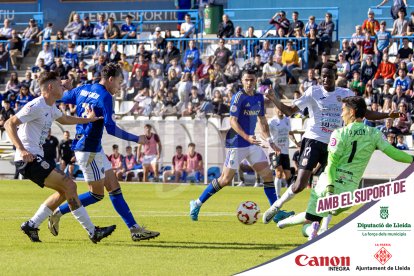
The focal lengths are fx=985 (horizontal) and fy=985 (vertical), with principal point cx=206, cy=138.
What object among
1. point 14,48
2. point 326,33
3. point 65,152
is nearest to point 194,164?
point 65,152

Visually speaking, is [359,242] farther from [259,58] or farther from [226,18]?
[226,18]

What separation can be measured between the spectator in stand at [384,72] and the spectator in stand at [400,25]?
7.06 feet

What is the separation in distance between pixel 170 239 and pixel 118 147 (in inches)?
694

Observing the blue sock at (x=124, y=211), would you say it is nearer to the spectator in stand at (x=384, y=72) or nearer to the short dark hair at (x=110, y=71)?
the short dark hair at (x=110, y=71)

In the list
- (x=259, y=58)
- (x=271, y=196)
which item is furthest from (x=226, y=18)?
(x=271, y=196)

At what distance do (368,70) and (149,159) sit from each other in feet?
23.8

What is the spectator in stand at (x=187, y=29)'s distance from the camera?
36.6 metres

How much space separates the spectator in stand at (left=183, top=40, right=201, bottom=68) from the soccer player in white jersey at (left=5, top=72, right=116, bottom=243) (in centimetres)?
2116

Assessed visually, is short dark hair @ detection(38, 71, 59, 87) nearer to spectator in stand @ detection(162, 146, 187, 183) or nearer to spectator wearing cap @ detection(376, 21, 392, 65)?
spectator in stand @ detection(162, 146, 187, 183)

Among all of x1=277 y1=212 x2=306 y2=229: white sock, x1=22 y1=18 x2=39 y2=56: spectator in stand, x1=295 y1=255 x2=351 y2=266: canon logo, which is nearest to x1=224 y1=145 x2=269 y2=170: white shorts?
x1=277 y1=212 x2=306 y2=229: white sock

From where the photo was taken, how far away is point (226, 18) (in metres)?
35.2

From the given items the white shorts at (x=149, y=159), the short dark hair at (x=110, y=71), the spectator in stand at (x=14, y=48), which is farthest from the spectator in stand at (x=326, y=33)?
the short dark hair at (x=110, y=71)

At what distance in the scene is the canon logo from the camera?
28.5ft

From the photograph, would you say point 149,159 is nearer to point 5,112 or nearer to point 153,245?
point 5,112
